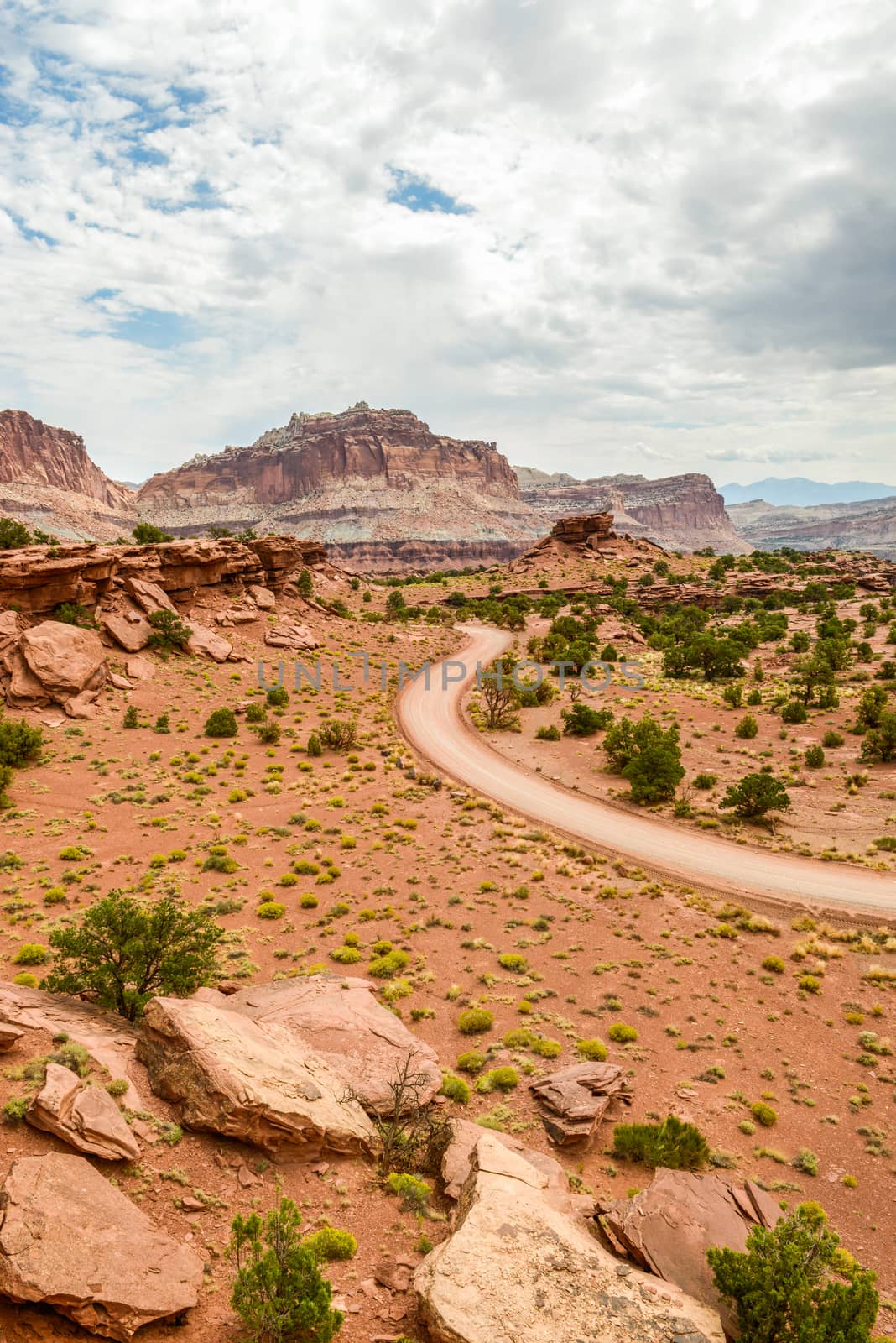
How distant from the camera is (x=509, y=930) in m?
23.5

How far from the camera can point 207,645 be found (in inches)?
2218

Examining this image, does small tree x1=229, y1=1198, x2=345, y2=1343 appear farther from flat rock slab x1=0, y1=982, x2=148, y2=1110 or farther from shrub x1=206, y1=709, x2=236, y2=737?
shrub x1=206, y1=709, x2=236, y2=737

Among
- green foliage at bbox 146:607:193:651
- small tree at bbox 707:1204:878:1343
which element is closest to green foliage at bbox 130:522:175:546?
green foliage at bbox 146:607:193:651

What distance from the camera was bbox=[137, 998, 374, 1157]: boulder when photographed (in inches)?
411

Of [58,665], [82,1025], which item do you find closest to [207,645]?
[58,665]

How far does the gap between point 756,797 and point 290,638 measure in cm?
4713

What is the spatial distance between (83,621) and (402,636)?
39421 millimetres

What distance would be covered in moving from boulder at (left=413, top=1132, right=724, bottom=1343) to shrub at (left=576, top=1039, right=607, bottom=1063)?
286 inches

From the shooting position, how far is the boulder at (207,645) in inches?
2180

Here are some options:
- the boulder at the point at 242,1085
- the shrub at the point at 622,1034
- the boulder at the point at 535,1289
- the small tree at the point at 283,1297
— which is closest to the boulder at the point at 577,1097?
the shrub at the point at 622,1034

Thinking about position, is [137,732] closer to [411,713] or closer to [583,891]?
[411,713]

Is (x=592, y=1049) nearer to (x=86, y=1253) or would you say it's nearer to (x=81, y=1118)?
(x=81, y=1118)

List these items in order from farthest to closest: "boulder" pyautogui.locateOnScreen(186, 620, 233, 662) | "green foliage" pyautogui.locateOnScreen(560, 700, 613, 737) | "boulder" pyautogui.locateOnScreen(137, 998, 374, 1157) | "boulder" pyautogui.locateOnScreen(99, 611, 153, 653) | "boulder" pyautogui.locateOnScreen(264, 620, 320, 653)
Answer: "boulder" pyautogui.locateOnScreen(264, 620, 320, 653), "boulder" pyautogui.locateOnScreen(186, 620, 233, 662), "boulder" pyautogui.locateOnScreen(99, 611, 153, 653), "green foliage" pyautogui.locateOnScreen(560, 700, 613, 737), "boulder" pyautogui.locateOnScreen(137, 998, 374, 1157)

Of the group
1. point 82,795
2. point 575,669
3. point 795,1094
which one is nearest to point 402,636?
point 575,669
